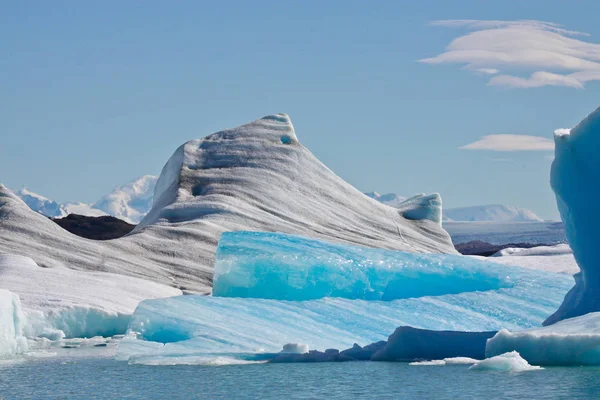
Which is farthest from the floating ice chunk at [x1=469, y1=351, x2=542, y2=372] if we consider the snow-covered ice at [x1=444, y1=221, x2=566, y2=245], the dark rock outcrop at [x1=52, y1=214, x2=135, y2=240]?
the snow-covered ice at [x1=444, y1=221, x2=566, y2=245]

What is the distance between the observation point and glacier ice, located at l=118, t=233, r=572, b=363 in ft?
49.6

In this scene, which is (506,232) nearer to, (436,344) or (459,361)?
(436,344)

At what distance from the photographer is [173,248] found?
1246 inches

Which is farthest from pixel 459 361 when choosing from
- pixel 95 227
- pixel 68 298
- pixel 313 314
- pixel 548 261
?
pixel 95 227

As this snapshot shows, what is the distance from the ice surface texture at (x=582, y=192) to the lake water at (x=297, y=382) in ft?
8.59

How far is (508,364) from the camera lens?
11961 mm

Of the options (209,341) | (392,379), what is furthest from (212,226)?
(392,379)

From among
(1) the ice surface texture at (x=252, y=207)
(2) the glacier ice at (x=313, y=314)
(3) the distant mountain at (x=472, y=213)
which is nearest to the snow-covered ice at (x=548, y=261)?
(1) the ice surface texture at (x=252, y=207)

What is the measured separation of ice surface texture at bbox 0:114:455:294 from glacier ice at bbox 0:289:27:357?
41.4ft

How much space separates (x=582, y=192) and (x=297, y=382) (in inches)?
207

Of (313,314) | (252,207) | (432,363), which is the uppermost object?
(252,207)

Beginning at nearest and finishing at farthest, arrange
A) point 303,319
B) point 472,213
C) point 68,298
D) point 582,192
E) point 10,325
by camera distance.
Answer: point 582,192 < point 303,319 < point 10,325 < point 68,298 < point 472,213

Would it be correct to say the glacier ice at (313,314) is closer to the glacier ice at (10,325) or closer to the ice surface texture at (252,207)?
the glacier ice at (10,325)

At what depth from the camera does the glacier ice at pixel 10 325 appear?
55.1 ft
